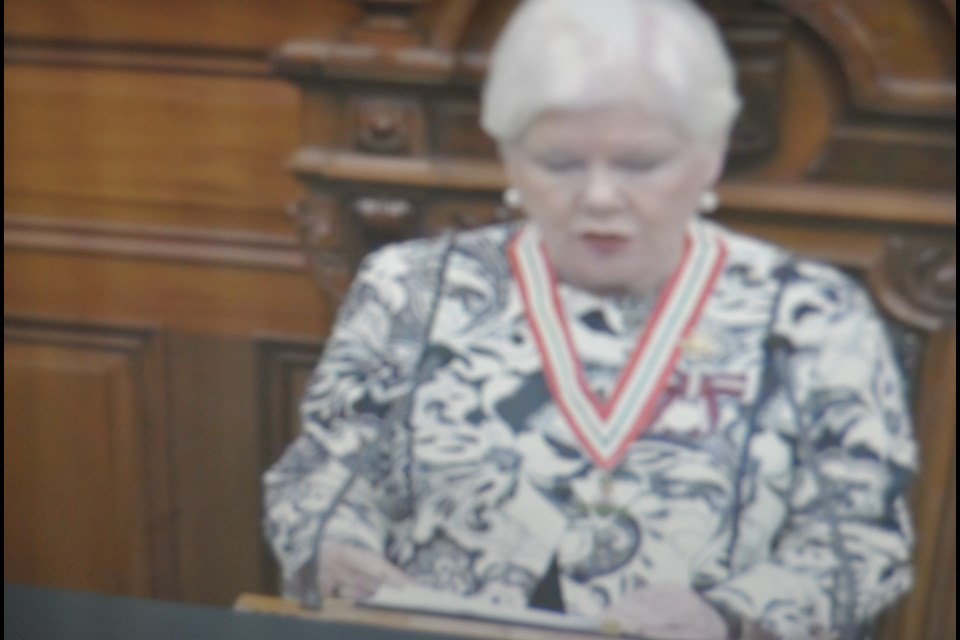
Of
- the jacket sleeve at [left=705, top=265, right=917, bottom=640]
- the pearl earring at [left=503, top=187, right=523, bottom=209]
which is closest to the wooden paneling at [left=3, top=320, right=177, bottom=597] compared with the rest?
the pearl earring at [left=503, top=187, right=523, bottom=209]

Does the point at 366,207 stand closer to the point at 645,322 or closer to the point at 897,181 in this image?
the point at 645,322

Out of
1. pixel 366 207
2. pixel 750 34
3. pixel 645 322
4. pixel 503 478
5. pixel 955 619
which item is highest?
pixel 750 34

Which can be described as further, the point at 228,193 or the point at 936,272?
the point at 228,193

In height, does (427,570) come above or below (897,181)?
below

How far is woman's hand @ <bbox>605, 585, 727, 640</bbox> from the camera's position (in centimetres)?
117

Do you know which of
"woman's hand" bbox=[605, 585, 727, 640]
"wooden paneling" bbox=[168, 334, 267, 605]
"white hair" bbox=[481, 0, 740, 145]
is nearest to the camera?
"white hair" bbox=[481, 0, 740, 145]

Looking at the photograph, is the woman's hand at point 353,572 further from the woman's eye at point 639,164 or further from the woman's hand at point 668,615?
the woman's eye at point 639,164

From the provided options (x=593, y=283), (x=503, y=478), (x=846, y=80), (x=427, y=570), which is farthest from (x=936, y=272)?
(x=427, y=570)

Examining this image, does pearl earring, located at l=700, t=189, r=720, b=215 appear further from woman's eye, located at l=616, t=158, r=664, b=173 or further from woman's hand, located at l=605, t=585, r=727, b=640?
woman's hand, located at l=605, t=585, r=727, b=640

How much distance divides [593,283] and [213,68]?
0.45 meters

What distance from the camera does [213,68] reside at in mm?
1185

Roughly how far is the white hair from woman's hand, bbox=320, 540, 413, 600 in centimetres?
49

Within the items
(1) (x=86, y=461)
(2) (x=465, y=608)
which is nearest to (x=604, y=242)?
(2) (x=465, y=608)

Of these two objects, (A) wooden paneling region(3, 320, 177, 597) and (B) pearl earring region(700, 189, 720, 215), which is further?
(A) wooden paneling region(3, 320, 177, 597)
